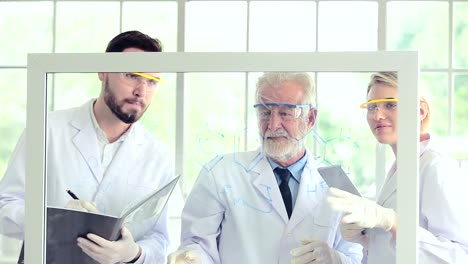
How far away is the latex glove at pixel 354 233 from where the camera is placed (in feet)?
5.70

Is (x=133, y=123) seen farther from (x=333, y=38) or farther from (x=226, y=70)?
(x=333, y=38)

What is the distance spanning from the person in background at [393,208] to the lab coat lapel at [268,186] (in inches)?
4.2

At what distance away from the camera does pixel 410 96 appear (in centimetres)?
170

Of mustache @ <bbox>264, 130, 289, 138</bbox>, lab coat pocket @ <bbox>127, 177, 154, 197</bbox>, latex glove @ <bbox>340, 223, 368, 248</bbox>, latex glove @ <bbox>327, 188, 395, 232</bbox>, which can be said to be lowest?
latex glove @ <bbox>340, 223, 368, 248</bbox>

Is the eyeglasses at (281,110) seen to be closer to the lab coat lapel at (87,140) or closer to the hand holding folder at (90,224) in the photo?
the hand holding folder at (90,224)

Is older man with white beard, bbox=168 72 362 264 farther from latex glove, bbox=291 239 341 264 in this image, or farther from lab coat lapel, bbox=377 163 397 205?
lab coat lapel, bbox=377 163 397 205

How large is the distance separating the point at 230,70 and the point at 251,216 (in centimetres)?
32

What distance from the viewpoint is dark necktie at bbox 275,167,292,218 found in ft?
5.74

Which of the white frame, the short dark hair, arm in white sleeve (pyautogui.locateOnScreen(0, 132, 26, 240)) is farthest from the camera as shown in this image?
the short dark hair

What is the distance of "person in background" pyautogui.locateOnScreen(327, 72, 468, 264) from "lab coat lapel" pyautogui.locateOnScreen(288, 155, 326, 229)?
0.10 ft

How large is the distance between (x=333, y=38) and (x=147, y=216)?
132 centimetres

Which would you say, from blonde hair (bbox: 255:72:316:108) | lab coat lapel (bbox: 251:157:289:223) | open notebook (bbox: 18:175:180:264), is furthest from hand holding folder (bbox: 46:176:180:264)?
blonde hair (bbox: 255:72:316:108)

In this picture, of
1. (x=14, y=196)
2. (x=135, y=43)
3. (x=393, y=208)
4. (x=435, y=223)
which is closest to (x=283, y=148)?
(x=393, y=208)

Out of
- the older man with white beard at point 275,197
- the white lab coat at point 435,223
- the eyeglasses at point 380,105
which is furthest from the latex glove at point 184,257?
the eyeglasses at point 380,105
